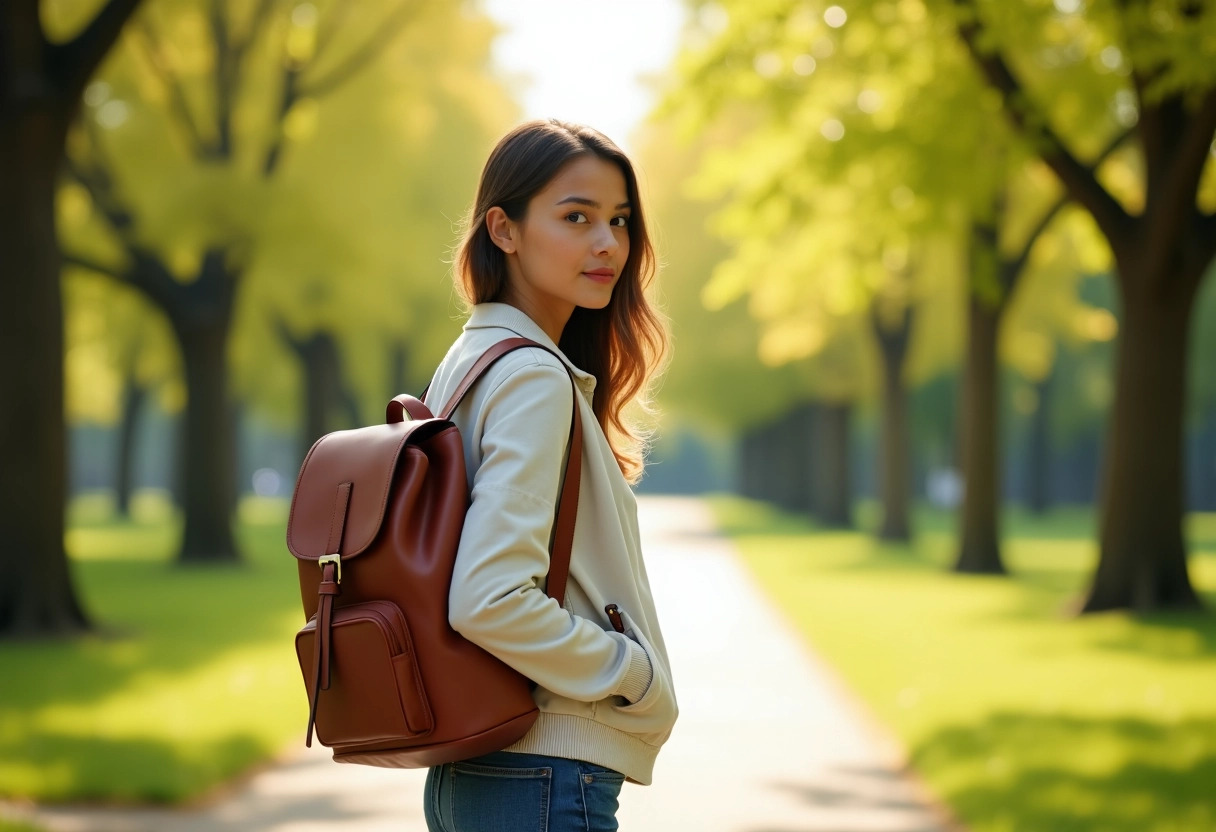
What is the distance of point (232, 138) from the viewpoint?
19.6 m

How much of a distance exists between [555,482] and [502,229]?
1.75ft

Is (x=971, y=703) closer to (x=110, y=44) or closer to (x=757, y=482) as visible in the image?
(x=110, y=44)

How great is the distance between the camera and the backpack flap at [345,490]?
2205 millimetres

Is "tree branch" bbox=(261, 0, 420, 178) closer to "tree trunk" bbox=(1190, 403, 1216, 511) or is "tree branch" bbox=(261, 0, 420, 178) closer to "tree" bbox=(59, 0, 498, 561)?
"tree" bbox=(59, 0, 498, 561)

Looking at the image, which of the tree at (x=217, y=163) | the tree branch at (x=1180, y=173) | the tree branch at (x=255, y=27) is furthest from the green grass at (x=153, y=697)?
the tree branch at (x=1180, y=173)

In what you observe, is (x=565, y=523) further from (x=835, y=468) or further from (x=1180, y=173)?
(x=835, y=468)

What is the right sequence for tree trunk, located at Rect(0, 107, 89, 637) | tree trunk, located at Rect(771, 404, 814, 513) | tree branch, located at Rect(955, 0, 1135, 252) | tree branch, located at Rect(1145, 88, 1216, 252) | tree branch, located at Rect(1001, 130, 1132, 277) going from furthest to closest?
tree trunk, located at Rect(771, 404, 814, 513), tree branch, located at Rect(1001, 130, 1132, 277), tree branch, located at Rect(955, 0, 1135, 252), tree branch, located at Rect(1145, 88, 1216, 252), tree trunk, located at Rect(0, 107, 89, 637)

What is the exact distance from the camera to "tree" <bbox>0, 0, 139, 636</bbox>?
35.8 feet

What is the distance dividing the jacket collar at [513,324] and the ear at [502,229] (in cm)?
10

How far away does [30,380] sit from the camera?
447 inches

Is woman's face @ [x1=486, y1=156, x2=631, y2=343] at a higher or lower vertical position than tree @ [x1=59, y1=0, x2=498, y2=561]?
lower

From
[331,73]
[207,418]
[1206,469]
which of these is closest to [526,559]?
[331,73]

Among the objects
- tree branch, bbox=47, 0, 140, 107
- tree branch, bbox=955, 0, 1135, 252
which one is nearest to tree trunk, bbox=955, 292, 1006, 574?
tree branch, bbox=955, 0, 1135, 252

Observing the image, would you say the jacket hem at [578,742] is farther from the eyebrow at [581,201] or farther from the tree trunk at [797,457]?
the tree trunk at [797,457]
